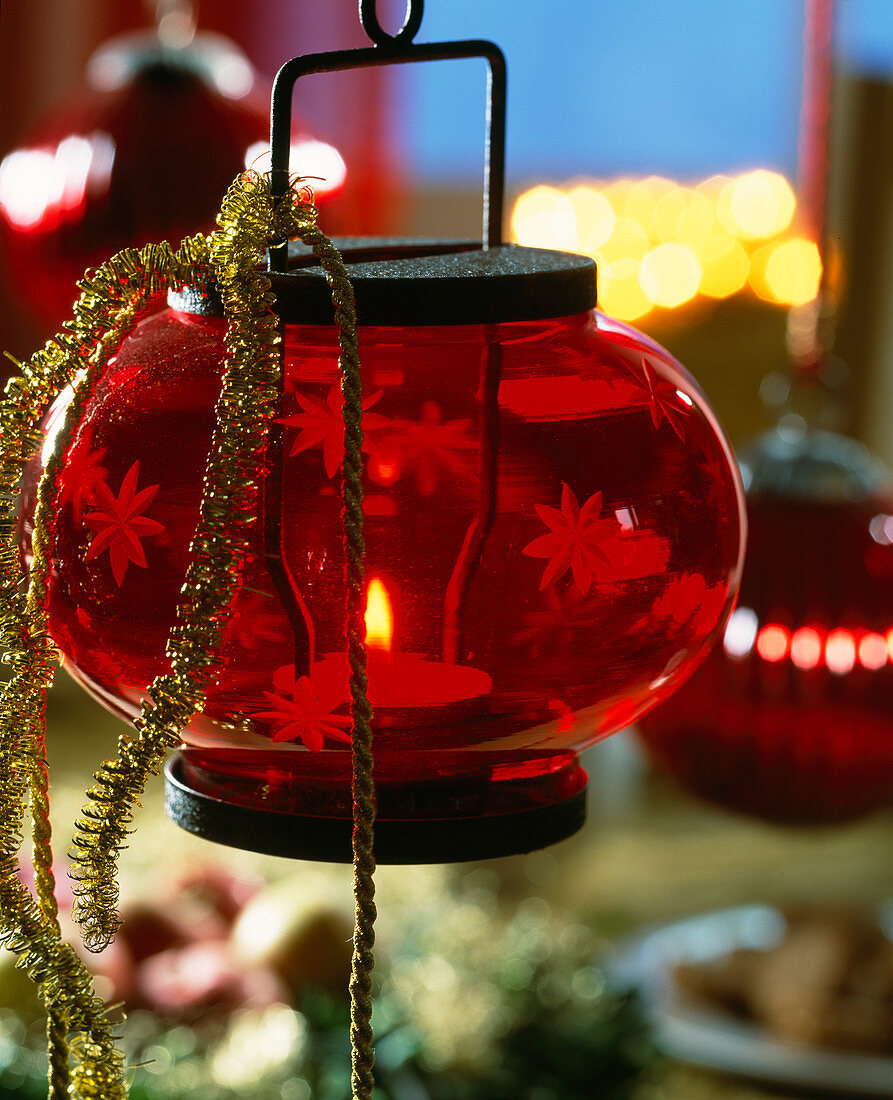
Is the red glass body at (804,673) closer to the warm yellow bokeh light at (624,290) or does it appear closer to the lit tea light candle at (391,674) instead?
the lit tea light candle at (391,674)

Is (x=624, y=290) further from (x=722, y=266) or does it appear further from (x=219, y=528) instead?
(x=219, y=528)

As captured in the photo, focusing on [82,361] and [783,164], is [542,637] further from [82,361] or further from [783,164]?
[783,164]

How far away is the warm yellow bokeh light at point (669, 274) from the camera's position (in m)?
1.90

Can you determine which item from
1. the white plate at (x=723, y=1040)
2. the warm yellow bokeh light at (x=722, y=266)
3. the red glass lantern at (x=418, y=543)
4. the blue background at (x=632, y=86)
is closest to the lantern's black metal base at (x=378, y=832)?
the red glass lantern at (x=418, y=543)

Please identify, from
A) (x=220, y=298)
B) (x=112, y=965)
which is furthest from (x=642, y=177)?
(x=220, y=298)

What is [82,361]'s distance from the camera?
27cm

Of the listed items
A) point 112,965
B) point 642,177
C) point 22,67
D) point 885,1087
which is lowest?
point 885,1087

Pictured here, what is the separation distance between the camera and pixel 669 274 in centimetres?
192

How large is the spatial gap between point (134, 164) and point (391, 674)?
15.0 inches

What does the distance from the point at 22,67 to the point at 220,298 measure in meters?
1.56

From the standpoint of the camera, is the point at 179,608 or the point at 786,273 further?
the point at 786,273

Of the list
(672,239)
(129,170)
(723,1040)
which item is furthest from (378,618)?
(672,239)

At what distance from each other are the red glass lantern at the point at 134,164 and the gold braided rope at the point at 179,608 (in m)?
0.29

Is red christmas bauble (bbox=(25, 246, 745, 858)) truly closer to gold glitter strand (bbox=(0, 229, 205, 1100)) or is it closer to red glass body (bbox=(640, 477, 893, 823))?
gold glitter strand (bbox=(0, 229, 205, 1100))
